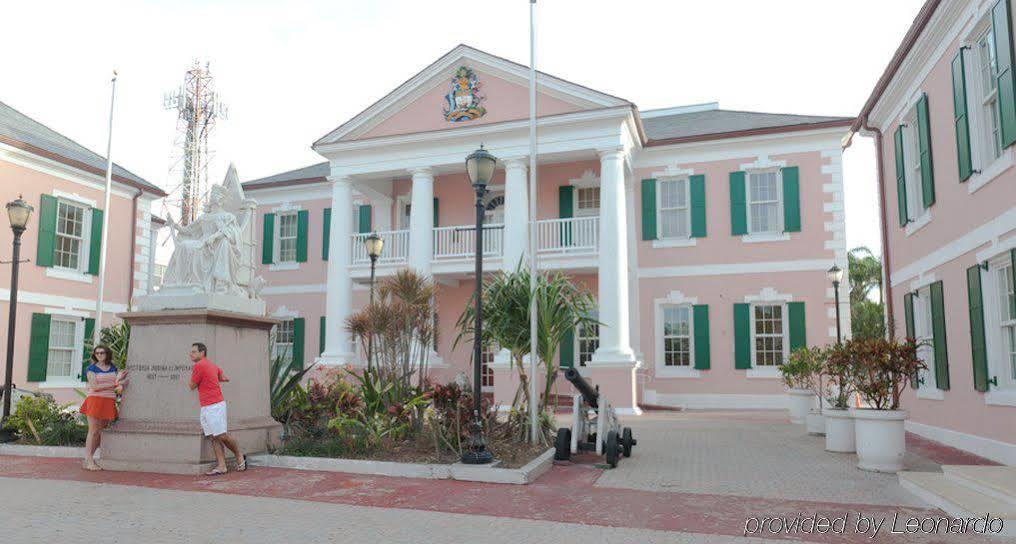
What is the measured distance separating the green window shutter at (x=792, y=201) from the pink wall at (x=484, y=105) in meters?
6.03

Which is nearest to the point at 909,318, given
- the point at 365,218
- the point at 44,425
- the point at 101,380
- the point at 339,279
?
the point at 101,380

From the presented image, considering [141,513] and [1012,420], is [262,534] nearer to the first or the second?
[141,513]

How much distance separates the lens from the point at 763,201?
66.4ft

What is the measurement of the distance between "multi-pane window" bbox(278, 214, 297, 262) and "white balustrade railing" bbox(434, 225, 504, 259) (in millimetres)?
5994

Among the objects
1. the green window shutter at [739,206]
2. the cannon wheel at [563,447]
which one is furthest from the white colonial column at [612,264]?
the cannon wheel at [563,447]

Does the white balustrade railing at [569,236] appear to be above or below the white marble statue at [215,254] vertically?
above

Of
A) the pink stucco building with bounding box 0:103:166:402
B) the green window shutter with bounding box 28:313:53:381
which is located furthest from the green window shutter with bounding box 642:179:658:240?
the green window shutter with bounding box 28:313:53:381

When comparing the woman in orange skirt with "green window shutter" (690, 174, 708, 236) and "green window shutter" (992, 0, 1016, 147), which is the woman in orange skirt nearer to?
"green window shutter" (992, 0, 1016, 147)

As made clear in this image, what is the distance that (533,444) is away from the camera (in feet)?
33.0

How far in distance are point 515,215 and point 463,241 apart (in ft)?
8.45

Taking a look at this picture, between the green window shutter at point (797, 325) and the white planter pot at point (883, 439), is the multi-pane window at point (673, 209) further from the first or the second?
the white planter pot at point (883, 439)

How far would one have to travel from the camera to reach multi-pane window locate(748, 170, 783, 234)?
794 inches

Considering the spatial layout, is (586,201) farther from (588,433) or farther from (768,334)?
(588,433)

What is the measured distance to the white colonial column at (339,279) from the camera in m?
20.3
